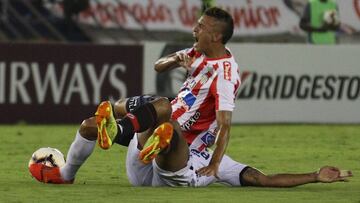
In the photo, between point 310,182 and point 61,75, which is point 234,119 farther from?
point 310,182

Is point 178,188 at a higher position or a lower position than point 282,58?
higher

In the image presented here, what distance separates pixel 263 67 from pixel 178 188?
367 inches

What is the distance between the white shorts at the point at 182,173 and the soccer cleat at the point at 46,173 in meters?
0.60

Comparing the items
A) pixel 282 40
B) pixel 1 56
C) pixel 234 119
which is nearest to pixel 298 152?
pixel 234 119

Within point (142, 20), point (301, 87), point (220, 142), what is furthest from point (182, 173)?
point (142, 20)

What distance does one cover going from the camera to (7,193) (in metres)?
9.56

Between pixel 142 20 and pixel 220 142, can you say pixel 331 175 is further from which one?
pixel 142 20

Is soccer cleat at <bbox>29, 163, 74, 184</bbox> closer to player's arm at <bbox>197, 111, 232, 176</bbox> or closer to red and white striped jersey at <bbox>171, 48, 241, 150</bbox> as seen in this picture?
red and white striped jersey at <bbox>171, 48, 241, 150</bbox>

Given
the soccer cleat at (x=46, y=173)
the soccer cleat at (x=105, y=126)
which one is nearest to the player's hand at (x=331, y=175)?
the soccer cleat at (x=105, y=126)

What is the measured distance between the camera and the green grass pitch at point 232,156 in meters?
9.36

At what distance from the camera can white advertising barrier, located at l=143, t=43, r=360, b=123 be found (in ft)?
62.2

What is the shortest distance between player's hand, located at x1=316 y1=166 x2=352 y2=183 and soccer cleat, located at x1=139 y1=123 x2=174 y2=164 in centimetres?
137

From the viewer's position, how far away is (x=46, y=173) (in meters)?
10.2

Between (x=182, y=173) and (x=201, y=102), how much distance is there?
2.02 ft
